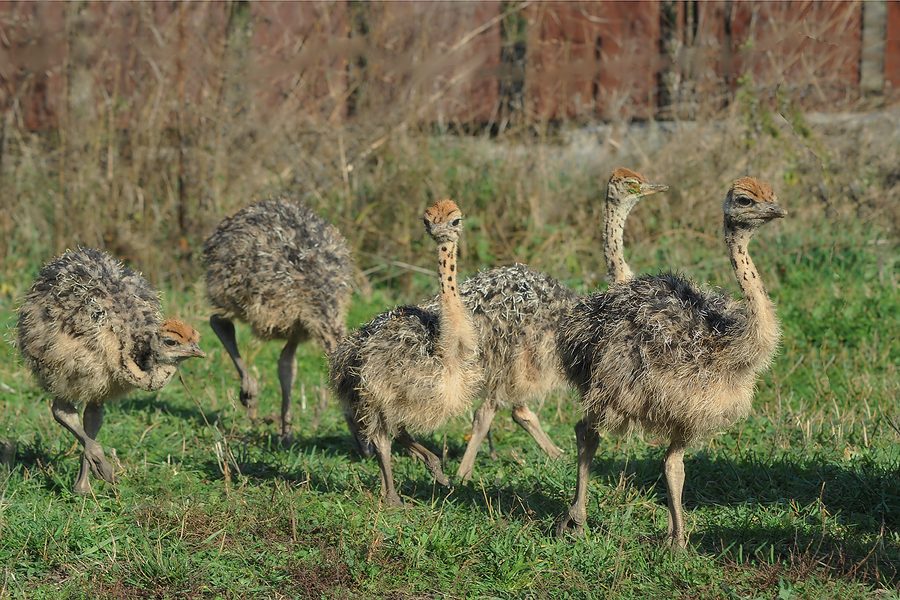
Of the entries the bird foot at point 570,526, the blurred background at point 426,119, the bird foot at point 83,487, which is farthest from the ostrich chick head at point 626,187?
the blurred background at point 426,119

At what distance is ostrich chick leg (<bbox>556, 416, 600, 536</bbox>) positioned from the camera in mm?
5684

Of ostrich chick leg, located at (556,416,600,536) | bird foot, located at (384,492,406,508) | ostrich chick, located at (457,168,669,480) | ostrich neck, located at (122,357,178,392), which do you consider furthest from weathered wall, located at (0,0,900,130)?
ostrich chick leg, located at (556,416,600,536)

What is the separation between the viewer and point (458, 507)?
19.9ft

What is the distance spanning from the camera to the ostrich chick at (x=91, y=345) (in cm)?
632

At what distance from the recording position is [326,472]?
264 inches

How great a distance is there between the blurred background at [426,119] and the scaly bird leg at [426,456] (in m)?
4.45

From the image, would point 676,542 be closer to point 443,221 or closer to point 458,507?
point 458,507

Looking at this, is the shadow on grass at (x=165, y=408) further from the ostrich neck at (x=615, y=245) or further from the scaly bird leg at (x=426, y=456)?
the ostrich neck at (x=615, y=245)

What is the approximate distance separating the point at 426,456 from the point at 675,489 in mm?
1519

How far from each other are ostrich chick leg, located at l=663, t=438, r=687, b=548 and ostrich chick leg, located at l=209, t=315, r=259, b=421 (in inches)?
130

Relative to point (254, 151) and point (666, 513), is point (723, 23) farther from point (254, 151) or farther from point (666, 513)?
point (666, 513)

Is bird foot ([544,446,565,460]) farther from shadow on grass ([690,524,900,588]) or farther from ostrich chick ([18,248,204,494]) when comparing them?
ostrich chick ([18,248,204,494])

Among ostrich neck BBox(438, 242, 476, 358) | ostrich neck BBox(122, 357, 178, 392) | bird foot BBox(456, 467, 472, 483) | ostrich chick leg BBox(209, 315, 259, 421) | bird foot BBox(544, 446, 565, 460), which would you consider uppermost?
ostrich neck BBox(438, 242, 476, 358)

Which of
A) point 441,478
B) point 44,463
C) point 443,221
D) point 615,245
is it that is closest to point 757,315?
point 443,221
